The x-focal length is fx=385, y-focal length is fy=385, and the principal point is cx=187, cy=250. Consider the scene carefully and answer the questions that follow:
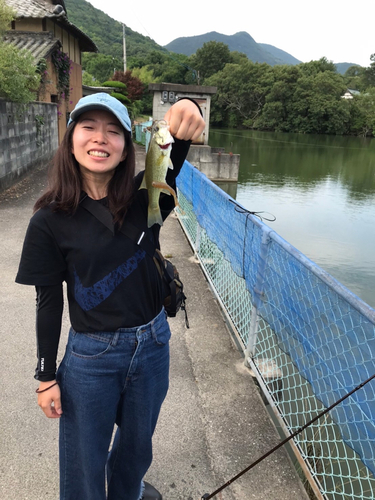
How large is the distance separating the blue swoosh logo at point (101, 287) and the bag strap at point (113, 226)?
8 centimetres

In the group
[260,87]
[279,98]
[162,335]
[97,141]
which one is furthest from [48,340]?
[260,87]

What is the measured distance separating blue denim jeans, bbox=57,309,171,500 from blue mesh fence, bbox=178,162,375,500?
0.95m

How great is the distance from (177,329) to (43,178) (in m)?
7.71

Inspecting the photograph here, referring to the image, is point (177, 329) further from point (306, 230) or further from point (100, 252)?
point (306, 230)

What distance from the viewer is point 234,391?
294 centimetres

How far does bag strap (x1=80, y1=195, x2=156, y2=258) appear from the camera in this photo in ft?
4.97

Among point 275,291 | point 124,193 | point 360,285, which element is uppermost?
point 124,193

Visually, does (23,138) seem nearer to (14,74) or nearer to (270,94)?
(14,74)

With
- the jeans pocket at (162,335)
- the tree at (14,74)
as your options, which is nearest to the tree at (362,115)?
the tree at (14,74)

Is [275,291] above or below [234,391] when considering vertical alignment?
above

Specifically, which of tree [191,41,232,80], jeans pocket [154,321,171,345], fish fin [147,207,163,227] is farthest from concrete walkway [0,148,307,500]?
tree [191,41,232,80]

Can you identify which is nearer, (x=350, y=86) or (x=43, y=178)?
(x=43, y=178)

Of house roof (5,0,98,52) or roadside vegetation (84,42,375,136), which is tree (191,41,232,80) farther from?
house roof (5,0,98,52)

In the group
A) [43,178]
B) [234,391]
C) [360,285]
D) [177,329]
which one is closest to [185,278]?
[177,329]
